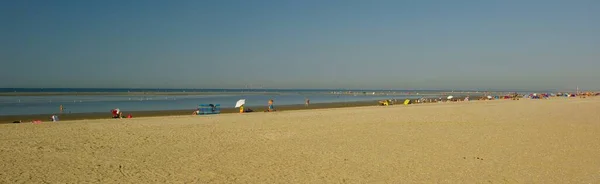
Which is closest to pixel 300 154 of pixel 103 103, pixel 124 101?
pixel 103 103

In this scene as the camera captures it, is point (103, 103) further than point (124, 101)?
No

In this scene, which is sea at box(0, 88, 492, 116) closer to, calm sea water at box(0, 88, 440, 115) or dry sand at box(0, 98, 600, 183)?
calm sea water at box(0, 88, 440, 115)

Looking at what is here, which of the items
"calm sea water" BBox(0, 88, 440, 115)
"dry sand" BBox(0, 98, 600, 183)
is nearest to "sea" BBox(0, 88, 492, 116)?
"calm sea water" BBox(0, 88, 440, 115)

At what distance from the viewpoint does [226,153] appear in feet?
38.2

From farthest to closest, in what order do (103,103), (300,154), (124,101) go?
(124,101), (103,103), (300,154)

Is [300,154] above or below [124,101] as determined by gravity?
below

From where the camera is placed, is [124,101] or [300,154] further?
[124,101]

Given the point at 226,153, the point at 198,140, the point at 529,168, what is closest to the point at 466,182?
the point at 529,168

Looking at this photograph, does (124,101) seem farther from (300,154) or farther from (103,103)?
(300,154)

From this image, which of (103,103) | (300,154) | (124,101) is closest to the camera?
(300,154)

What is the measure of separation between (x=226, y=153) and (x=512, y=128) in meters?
11.6

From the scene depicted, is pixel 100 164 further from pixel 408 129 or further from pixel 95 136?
pixel 408 129

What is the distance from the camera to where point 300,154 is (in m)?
11.5

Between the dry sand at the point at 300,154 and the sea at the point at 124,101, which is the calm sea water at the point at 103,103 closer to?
the sea at the point at 124,101
